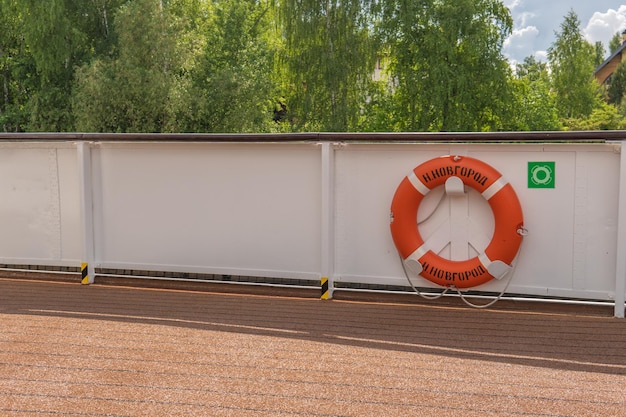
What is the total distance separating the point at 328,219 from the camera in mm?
4992

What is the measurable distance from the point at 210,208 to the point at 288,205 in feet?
2.16

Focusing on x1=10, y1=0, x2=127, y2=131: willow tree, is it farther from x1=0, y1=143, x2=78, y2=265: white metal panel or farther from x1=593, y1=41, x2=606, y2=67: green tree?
x1=593, y1=41, x2=606, y2=67: green tree

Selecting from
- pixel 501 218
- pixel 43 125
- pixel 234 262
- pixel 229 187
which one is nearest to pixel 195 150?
pixel 229 187

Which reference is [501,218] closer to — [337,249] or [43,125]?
[337,249]

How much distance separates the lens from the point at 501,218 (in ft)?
14.9

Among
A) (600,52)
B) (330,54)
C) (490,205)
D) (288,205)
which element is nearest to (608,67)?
(600,52)

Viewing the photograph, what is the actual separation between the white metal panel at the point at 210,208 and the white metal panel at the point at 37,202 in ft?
0.93

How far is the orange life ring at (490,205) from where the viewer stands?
4539 millimetres

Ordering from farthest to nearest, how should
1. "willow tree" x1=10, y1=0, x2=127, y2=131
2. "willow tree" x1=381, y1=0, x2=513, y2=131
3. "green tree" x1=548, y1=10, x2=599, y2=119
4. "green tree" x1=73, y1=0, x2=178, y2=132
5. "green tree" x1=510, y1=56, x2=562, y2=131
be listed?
"green tree" x1=548, y1=10, x2=599, y2=119 → "green tree" x1=510, y1=56, x2=562, y2=131 → "willow tree" x1=10, y1=0, x2=127, y2=131 → "willow tree" x1=381, y1=0, x2=513, y2=131 → "green tree" x1=73, y1=0, x2=178, y2=132

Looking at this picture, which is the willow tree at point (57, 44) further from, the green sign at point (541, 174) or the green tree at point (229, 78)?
the green sign at point (541, 174)

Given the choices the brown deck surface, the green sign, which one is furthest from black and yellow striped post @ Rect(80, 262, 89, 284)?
the green sign

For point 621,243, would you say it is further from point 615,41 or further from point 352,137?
point 615,41

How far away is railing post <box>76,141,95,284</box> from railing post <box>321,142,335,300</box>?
2.01 meters

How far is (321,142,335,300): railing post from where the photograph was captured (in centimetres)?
497
